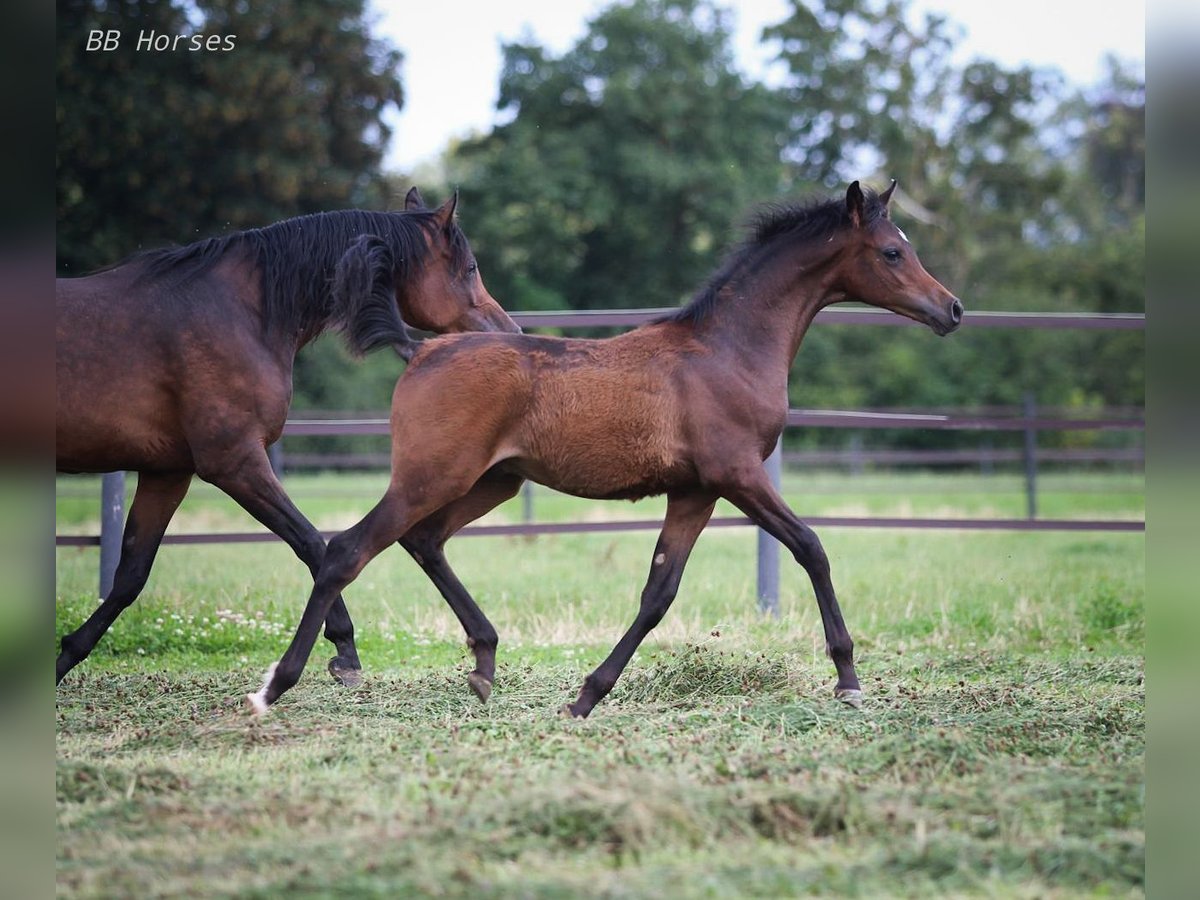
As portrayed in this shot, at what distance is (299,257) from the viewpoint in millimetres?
5793

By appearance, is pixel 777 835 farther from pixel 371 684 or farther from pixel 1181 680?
pixel 371 684

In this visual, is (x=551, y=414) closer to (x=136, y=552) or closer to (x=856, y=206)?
(x=856, y=206)

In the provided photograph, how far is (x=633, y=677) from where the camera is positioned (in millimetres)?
5727

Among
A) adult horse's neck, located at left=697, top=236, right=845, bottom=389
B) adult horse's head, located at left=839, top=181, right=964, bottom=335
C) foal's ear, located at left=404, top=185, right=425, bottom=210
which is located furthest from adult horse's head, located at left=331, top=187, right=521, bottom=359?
adult horse's head, located at left=839, top=181, right=964, bottom=335

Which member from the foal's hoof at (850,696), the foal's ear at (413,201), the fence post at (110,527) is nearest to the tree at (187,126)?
the fence post at (110,527)

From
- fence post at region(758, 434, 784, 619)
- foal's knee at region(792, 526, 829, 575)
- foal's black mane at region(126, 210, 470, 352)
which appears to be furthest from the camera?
fence post at region(758, 434, 784, 619)

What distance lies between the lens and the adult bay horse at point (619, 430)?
5062mm

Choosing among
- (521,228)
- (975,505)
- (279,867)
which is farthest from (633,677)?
(521,228)

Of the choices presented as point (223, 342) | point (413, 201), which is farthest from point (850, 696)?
point (413, 201)

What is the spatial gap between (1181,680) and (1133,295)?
3159cm

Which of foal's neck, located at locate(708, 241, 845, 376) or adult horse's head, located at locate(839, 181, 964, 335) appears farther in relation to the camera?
adult horse's head, located at locate(839, 181, 964, 335)

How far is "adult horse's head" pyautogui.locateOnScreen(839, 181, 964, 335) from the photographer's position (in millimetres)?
5602

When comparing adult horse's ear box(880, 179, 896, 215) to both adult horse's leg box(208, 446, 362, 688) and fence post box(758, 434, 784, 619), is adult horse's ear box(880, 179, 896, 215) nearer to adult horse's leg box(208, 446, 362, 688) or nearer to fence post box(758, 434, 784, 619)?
fence post box(758, 434, 784, 619)

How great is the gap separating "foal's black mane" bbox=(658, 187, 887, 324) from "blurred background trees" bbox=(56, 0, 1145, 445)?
9.34m
